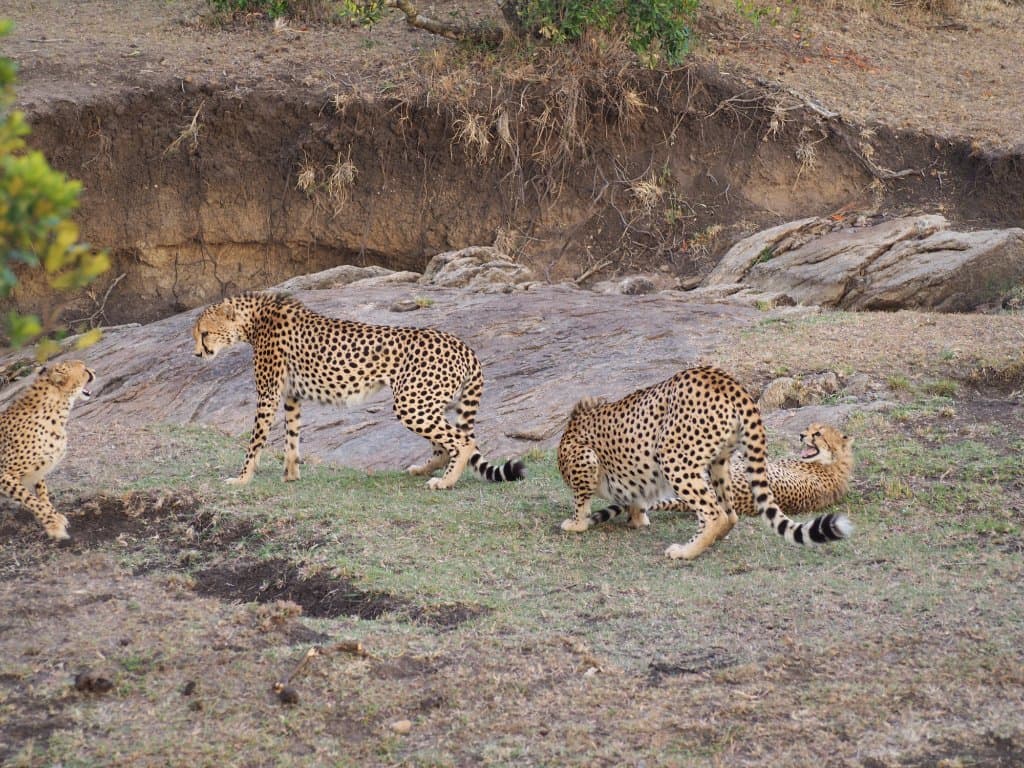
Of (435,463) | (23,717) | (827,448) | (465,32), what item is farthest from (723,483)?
(465,32)

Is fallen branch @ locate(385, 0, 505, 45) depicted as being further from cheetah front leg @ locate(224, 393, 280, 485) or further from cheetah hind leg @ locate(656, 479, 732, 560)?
cheetah hind leg @ locate(656, 479, 732, 560)

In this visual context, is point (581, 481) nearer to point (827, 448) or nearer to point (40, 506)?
point (827, 448)

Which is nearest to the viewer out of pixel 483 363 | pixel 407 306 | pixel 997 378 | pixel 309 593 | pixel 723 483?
pixel 309 593

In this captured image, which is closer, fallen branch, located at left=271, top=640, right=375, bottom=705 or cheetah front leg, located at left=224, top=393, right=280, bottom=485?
fallen branch, located at left=271, top=640, right=375, bottom=705

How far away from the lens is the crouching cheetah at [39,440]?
333 inches

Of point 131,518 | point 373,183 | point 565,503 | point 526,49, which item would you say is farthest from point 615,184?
point 131,518

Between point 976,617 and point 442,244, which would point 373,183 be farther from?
point 976,617

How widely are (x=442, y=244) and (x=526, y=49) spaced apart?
355cm

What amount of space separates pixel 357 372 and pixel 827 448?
3813 mm

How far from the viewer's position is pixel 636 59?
21.1 metres

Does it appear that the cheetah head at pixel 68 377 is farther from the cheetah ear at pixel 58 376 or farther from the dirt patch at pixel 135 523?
the dirt patch at pixel 135 523

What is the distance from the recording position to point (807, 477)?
910 cm

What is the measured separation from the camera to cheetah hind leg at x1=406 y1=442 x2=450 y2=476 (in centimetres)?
1062

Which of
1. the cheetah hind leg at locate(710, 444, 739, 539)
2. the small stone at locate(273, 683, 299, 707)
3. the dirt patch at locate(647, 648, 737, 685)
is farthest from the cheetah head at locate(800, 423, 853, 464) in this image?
the small stone at locate(273, 683, 299, 707)
